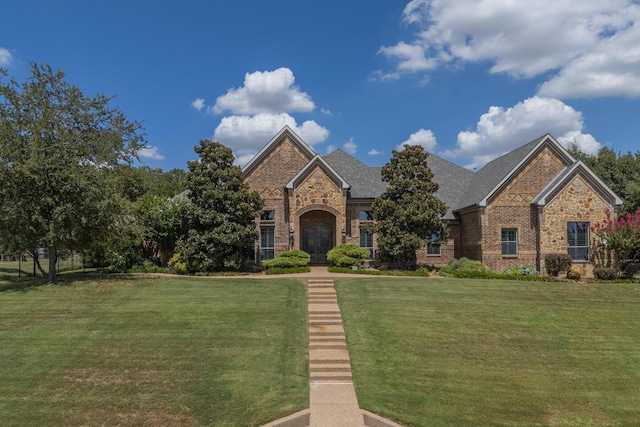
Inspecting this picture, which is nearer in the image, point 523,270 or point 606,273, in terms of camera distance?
point 606,273

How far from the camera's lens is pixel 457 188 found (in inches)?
1280

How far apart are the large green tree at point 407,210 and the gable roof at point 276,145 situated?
5405mm

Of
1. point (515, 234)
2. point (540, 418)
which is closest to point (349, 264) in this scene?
point (515, 234)

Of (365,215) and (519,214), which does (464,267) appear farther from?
(365,215)

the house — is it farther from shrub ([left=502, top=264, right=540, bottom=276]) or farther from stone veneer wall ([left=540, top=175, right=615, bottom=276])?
shrub ([left=502, top=264, right=540, bottom=276])

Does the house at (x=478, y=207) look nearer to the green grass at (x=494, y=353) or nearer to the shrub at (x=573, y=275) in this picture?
the shrub at (x=573, y=275)

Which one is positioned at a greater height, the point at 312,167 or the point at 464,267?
the point at 312,167

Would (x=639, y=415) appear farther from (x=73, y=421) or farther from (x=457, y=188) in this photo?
(x=457, y=188)

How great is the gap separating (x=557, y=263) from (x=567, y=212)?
3.18m

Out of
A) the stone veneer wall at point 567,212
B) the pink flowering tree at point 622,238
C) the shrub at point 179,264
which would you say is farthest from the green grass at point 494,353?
the shrub at point 179,264

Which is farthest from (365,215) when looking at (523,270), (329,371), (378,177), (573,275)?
(329,371)

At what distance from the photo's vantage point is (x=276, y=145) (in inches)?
1131

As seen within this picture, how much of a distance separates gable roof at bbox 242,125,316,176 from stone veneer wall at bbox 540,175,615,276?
14435mm

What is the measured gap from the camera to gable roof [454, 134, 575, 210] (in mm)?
27000
